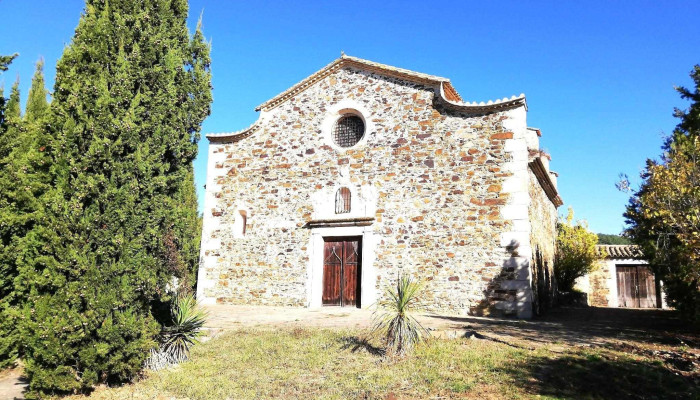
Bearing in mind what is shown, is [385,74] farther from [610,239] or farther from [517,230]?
[610,239]

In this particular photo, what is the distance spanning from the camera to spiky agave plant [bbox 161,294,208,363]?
6.60 m

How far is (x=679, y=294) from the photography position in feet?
29.6

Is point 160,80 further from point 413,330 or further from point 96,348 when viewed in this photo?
point 413,330

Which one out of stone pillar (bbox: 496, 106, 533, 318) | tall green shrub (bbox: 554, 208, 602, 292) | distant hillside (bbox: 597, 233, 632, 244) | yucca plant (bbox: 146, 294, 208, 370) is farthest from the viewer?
distant hillside (bbox: 597, 233, 632, 244)

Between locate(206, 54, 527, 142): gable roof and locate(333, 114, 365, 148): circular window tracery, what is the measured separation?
155cm

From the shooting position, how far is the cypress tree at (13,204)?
6.17 m

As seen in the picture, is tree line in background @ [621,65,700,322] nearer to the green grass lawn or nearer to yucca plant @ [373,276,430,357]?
the green grass lawn

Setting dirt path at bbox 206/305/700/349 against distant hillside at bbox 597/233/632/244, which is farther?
distant hillside at bbox 597/233/632/244

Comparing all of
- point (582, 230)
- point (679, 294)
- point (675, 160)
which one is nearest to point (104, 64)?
point (675, 160)

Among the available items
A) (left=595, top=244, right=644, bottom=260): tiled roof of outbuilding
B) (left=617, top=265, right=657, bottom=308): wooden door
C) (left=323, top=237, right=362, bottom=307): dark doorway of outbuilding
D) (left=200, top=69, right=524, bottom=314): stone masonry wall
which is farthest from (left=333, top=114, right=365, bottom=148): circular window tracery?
(left=617, top=265, right=657, bottom=308): wooden door

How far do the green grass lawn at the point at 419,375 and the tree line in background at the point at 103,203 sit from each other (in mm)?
711

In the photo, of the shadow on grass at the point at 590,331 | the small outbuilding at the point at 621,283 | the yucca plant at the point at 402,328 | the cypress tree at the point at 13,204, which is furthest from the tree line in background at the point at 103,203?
the small outbuilding at the point at 621,283

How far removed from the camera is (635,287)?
21469mm

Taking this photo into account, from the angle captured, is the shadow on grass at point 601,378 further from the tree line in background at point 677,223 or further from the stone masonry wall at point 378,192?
the stone masonry wall at point 378,192
